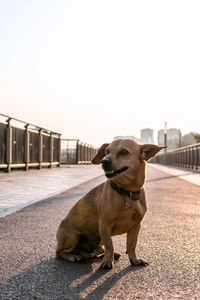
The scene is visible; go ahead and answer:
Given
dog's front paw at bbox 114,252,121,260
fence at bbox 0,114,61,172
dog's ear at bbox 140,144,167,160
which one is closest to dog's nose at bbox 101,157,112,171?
dog's ear at bbox 140,144,167,160

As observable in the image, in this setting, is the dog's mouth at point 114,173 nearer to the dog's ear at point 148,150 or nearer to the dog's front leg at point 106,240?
the dog's ear at point 148,150

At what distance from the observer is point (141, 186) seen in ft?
9.48

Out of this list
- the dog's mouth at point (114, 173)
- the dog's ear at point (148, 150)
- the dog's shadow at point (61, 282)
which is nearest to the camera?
the dog's shadow at point (61, 282)

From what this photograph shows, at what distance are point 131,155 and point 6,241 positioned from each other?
1.65m

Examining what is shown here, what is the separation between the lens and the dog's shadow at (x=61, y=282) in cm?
226

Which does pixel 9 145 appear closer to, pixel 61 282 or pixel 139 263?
pixel 139 263

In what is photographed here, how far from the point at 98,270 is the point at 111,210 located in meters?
0.43

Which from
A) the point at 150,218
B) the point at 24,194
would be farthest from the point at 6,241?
the point at 24,194

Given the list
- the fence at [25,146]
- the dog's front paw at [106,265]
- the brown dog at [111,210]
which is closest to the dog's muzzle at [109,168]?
the brown dog at [111,210]

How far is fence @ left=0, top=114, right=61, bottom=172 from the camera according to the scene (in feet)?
41.9

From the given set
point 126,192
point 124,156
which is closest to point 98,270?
point 126,192

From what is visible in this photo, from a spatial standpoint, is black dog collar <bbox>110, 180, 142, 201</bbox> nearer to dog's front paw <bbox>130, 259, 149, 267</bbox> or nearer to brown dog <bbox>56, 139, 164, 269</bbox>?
brown dog <bbox>56, 139, 164, 269</bbox>

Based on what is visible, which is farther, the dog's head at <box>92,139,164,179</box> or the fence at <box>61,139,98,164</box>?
the fence at <box>61,139,98,164</box>

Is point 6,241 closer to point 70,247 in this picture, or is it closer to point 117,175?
point 70,247
